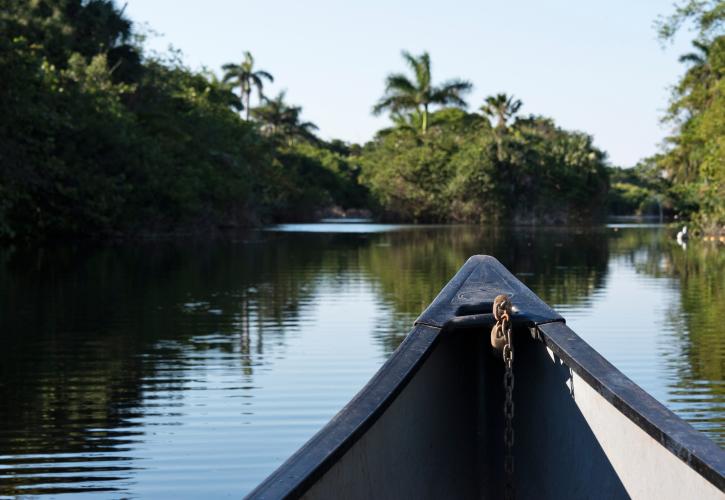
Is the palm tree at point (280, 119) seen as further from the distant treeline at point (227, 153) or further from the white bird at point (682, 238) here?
the white bird at point (682, 238)

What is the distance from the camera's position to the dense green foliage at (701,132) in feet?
110

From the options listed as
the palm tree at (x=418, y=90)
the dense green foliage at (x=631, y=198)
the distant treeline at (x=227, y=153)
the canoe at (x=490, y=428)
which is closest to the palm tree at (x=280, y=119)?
the distant treeline at (x=227, y=153)

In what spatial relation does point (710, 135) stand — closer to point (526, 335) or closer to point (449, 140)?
point (449, 140)

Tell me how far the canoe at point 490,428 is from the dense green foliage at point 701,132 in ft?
98.1

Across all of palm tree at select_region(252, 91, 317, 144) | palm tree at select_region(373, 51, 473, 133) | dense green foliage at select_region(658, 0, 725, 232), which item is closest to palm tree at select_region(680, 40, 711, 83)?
dense green foliage at select_region(658, 0, 725, 232)

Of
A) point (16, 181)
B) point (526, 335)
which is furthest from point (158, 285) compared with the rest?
point (526, 335)

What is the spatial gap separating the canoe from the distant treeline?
1638 centimetres

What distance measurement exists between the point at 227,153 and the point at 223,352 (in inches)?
1616

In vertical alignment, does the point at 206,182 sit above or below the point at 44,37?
below

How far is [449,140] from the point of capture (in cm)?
6719

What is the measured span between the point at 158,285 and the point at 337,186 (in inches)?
2580

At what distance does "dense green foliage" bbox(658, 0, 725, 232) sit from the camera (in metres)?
33.5

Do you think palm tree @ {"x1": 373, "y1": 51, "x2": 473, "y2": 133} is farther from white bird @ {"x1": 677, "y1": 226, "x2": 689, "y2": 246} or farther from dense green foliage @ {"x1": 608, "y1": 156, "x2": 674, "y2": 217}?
dense green foliage @ {"x1": 608, "y1": 156, "x2": 674, "y2": 217}

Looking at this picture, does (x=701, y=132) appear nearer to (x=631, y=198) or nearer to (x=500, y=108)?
(x=500, y=108)
